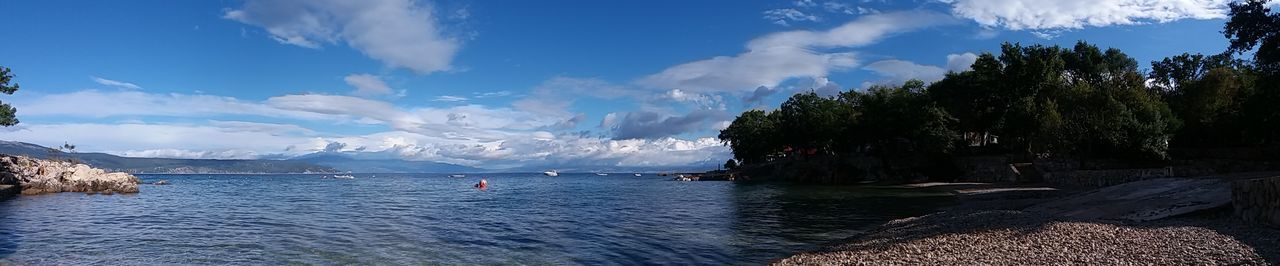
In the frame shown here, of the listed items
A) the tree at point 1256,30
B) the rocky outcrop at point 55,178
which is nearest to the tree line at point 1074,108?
the tree at point 1256,30

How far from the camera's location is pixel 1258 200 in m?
16.5

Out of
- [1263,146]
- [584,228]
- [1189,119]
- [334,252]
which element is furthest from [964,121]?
[334,252]

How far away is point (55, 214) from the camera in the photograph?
114 ft

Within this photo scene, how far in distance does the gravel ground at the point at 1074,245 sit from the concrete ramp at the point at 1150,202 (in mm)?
1273

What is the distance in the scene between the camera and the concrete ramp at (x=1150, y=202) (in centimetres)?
2006

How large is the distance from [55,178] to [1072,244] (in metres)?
76.8

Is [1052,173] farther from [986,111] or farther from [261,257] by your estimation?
[261,257]

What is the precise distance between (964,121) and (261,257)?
238 feet

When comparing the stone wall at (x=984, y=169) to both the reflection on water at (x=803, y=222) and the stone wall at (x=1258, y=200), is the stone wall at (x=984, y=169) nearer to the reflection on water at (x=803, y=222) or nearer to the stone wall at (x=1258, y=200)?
the reflection on water at (x=803, y=222)

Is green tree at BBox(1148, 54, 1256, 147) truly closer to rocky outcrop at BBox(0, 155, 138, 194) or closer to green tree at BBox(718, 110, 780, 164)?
green tree at BBox(718, 110, 780, 164)

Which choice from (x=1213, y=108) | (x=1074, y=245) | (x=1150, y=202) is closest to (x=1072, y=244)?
(x=1074, y=245)

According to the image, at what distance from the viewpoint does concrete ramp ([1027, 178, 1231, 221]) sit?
790 inches

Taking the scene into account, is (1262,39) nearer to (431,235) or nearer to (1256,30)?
(1256,30)

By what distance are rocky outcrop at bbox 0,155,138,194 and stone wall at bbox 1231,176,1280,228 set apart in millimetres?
77008
